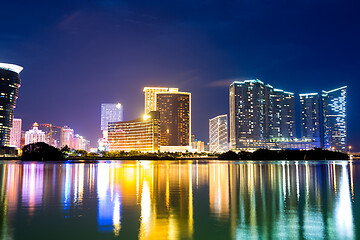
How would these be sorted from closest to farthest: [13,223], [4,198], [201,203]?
1. [13,223]
2. [201,203]
3. [4,198]

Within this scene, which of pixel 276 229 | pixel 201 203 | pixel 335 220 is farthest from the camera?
pixel 201 203

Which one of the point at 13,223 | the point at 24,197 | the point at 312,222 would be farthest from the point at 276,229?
the point at 24,197

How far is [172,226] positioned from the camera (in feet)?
42.6

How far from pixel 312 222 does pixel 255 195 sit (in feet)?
27.8

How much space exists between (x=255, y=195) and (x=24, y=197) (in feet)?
49.5

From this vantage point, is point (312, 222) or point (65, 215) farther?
point (65, 215)

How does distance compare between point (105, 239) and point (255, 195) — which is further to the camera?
point (255, 195)

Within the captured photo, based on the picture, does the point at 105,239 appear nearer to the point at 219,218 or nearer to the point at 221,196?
the point at 219,218

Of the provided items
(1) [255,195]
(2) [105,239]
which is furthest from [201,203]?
(2) [105,239]

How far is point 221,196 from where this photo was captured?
22.0 metres

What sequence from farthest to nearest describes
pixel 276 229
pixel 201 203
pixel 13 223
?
pixel 201 203 → pixel 13 223 → pixel 276 229

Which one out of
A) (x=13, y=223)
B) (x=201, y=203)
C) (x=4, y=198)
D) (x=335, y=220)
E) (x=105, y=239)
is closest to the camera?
(x=105, y=239)

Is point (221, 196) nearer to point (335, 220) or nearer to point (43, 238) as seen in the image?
point (335, 220)

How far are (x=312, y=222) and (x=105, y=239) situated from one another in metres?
8.58
